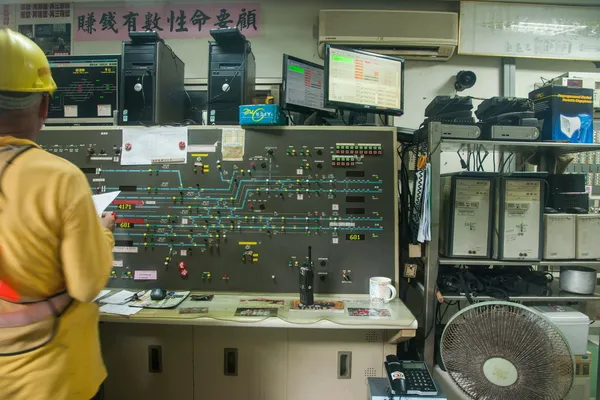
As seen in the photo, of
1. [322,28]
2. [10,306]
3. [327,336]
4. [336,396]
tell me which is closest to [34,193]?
[10,306]

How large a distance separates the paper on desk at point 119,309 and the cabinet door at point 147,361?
0.19 m

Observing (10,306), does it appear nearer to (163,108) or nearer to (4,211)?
(4,211)

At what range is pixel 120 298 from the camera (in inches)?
63.9

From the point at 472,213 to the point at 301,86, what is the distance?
123 cm

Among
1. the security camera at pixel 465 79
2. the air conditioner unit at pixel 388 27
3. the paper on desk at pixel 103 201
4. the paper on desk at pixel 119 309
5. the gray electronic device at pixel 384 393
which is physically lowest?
the gray electronic device at pixel 384 393

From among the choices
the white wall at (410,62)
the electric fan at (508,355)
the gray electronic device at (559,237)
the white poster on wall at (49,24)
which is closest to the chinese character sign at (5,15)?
the white poster on wall at (49,24)

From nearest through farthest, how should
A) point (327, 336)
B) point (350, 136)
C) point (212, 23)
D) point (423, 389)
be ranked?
point (423, 389)
point (327, 336)
point (350, 136)
point (212, 23)

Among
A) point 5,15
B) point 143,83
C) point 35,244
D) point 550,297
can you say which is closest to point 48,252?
point 35,244

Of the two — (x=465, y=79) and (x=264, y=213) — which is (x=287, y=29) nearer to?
(x=465, y=79)

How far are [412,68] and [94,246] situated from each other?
8.66 feet

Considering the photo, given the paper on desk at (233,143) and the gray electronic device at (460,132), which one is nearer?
the gray electronic device at (460,132)

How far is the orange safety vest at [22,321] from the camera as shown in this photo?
0.83 meters

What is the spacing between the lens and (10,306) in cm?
84

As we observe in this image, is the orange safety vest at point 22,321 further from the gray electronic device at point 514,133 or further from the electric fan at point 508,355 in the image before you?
the gray electronic device at point 514,133
